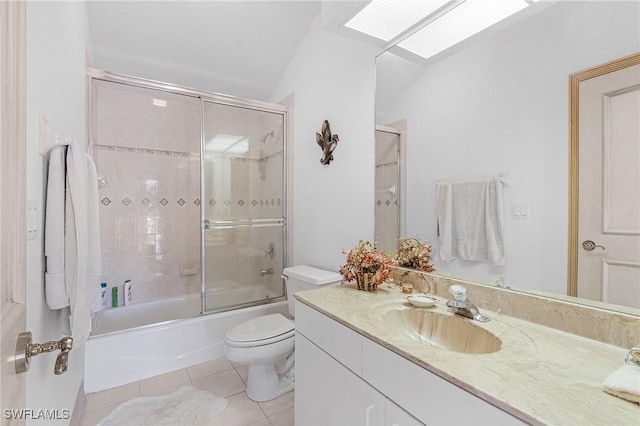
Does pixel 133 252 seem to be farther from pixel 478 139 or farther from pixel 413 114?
pixel 478 139

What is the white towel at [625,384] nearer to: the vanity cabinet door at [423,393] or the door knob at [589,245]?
the vanity cabinet door at [423,393]

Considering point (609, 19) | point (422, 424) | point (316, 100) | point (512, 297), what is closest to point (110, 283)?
point (316, 100)

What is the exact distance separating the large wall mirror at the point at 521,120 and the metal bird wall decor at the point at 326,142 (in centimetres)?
75

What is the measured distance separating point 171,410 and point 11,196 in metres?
1.71

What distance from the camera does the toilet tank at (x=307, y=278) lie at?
195 cm

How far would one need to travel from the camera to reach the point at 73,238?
3.88 feet

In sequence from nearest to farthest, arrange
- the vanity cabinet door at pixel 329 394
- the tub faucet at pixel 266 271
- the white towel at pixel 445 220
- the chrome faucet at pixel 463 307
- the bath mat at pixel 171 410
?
1. the vanity cabinet door at pixel 329 394
2. the chrome faucet at pixel 463 307
3. the white towel at pixel 445 220
4. the bath mat at pixel 171 410
5. the tub faucet at pixel 266 271

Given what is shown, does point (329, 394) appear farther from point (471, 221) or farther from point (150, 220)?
point (150, 220)

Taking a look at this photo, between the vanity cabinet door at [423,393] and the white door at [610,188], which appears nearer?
the vanity cabinet door at [423,393]

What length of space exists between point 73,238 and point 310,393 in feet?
3.91

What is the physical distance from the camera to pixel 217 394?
1.87 m

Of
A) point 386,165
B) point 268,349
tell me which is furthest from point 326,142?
point 268,349

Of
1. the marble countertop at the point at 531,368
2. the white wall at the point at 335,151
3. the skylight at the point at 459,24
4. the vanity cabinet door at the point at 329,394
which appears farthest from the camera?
the white wall at the point at 335,151

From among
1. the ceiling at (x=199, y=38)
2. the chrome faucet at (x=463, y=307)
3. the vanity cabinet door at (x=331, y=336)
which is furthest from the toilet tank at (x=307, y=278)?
the ceiling at (x=199, y=38)
